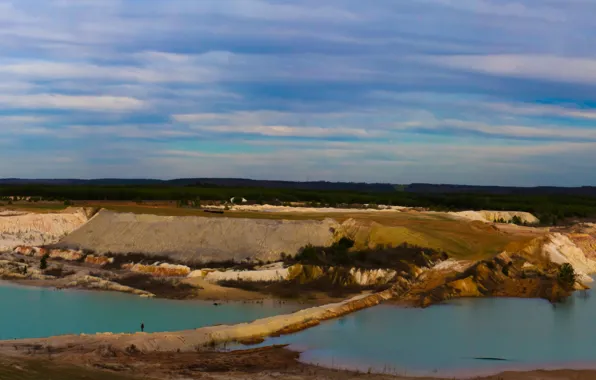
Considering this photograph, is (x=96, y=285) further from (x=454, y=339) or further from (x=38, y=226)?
(x=38, y=226)

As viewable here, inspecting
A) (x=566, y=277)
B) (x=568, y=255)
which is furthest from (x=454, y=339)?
(x=568, y=255)

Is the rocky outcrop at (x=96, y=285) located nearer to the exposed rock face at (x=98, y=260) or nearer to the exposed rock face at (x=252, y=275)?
the exposed rock face at (x=252, y=275)

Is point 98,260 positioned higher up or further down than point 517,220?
further down

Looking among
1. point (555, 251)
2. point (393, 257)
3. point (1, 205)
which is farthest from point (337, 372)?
point (1, 205)

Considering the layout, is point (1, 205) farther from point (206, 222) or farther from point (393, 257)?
point (393, 257)

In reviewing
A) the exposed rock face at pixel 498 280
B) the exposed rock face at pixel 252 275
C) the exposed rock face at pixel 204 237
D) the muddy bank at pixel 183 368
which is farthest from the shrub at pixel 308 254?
the muddy bank at pixel 183 368

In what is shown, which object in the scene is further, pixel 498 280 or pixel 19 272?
pixel 19 272

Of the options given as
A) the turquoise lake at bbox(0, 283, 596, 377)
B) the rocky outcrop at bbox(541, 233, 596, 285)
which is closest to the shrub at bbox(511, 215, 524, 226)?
the rocky outcrop at bbox(541, 233, 596, 285)
